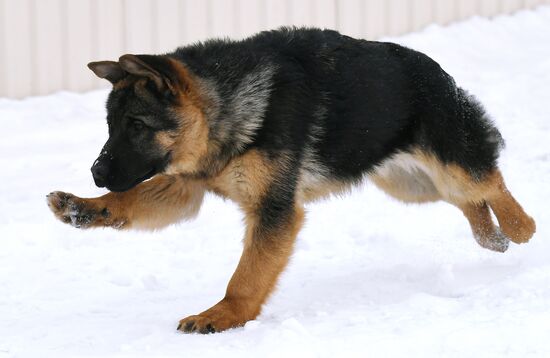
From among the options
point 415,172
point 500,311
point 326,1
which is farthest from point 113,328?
point 326,1

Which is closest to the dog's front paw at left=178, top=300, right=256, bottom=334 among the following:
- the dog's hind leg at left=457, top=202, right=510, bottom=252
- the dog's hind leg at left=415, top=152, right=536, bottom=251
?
the dog's hind leg at left=415, top=152, right=536, bottom=251

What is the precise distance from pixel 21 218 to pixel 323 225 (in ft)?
7.36

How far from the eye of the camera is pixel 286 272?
6273mm

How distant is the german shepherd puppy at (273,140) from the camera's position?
5.41m

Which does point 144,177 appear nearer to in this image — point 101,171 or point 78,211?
point 101,171

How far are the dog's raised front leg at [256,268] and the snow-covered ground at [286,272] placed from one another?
7.3 inches

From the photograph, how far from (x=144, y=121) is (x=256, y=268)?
1.01 meters

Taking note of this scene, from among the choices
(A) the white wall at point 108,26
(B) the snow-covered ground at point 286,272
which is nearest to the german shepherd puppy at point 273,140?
(B) the snow-covered ground at point 286,272

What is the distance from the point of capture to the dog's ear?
5.27m

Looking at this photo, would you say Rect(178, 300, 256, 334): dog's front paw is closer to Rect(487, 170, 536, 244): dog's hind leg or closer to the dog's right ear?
the dog's right ear

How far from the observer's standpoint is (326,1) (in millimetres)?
11008

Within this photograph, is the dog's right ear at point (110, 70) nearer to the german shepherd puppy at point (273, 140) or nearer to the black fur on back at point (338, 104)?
the german shepherd puppy at point (273, 140)

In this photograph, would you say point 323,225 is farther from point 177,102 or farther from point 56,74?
point 56,74

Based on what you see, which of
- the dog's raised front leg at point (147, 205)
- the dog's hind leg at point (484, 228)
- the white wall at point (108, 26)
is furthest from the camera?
the white wall at point (108, 26)
